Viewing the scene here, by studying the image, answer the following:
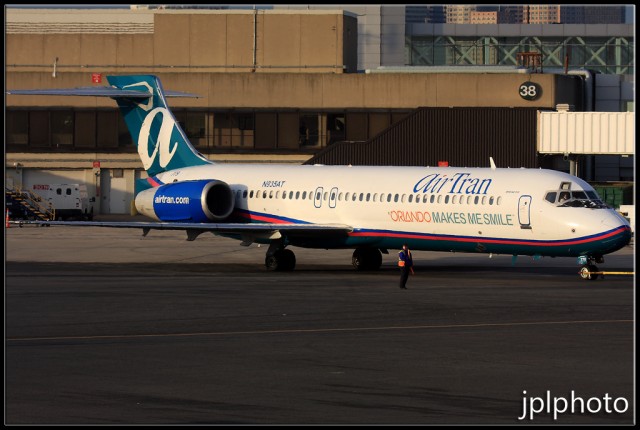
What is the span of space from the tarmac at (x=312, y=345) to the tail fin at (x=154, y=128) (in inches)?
199

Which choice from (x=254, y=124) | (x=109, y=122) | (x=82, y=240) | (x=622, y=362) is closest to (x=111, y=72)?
(x=109, y=122)

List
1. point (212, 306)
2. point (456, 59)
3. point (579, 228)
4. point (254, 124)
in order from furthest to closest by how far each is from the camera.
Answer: point (456, 59)
point (254, 124)
point (579, 228)
point (212, 306)

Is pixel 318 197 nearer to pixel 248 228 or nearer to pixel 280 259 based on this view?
pixel 280 259

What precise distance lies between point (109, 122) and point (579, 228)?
44.4 meters

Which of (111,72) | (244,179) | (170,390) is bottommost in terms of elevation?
(170,390)

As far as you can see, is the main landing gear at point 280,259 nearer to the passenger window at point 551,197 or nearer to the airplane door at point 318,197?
the airplane door at point 318,197

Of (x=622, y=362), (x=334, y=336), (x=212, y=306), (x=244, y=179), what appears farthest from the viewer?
(x=244, y=179)

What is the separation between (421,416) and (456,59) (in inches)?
4273

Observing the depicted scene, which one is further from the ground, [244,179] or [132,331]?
[244,179]

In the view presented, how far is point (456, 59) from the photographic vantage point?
123 m

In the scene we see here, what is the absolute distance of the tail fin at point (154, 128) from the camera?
4350 cm

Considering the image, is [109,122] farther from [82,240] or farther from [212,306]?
[212,306]

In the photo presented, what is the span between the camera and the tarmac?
16891mm

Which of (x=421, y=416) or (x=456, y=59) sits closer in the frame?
(x=421, y=416)
